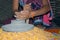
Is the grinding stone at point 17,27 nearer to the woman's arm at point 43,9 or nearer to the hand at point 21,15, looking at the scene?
the hand at point 21,15

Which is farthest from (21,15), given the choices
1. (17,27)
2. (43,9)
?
(43,9)

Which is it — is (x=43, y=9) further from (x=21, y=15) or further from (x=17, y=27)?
(x=17, y=27)

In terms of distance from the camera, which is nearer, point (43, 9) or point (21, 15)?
point (21, 15)

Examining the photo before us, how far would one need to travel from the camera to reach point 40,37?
1.92 feet

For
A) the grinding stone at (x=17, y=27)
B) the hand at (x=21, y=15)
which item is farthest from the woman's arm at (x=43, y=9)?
the grinding stone at (x=17, y=27)

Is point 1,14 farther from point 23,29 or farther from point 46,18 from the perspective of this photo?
point 23,29

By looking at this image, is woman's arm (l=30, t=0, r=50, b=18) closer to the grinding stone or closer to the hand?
the hand

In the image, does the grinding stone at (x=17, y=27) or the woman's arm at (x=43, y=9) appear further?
the woman's arm at (x=43, y=9)

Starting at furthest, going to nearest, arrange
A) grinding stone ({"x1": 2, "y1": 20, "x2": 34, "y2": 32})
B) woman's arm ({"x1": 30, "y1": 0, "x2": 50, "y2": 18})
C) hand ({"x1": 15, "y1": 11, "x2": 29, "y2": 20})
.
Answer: woman's arm ({"x1": 30, "y1": 0, "x2": 50, "y2": 18})
hand ({"x1": 15, "y1": 11, "x2": 29, "y2": 20})
grinding stone ({"x1": 2, "y1": 20, "x2": 34, "y2": 32})

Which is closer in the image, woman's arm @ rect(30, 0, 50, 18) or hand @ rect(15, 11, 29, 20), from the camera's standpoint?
hand @ rect(15, 11, 29, 20)

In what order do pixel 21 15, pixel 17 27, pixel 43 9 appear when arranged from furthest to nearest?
1. pixel 43 9
2. pixel 21 15
3. pixel 17 27

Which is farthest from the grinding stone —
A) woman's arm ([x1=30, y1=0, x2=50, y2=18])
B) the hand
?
woman's arm ([x1=30, y1=0, x2=50, y2=18])

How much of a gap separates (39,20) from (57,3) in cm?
76

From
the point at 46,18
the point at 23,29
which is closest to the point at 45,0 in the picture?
the point at 46,18
